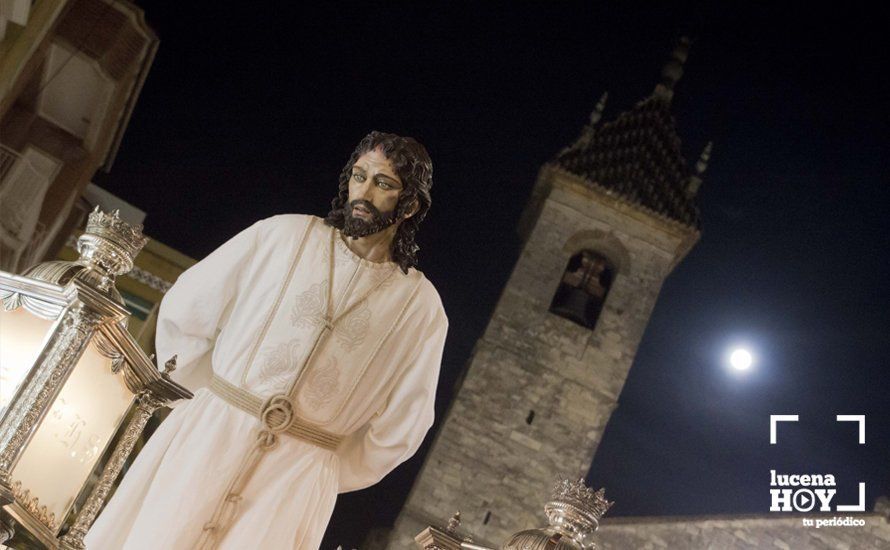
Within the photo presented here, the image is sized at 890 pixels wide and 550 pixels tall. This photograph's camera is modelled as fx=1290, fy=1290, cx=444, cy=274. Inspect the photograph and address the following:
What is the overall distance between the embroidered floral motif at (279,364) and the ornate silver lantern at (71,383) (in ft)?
1.13

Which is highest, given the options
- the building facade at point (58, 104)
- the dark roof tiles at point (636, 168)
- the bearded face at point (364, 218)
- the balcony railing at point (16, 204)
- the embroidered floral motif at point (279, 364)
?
the dark roof tiles at point (636, 168)

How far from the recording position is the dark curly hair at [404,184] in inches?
150

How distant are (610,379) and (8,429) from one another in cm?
1881

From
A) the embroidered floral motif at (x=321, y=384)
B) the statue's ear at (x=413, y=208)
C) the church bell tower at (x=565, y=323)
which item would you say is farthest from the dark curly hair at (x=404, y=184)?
the church bell tower at (x=565, y=323)

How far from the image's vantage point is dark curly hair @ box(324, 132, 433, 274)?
150 inches

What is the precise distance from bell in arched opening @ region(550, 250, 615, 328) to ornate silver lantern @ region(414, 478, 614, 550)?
18.2 metres

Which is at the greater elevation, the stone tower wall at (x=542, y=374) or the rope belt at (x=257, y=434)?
the stone tower wall at (x=542, y=374)

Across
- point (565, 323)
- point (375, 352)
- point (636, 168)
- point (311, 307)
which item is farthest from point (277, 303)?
point (636, 168)

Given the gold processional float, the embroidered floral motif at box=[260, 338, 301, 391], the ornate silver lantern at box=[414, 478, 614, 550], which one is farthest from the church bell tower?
the embroidered floral motif at box=[260, 338, 301, 391]

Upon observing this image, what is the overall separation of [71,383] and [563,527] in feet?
5.39

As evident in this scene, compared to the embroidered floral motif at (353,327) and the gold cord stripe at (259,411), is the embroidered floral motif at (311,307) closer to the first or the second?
the embroidered floral motif at (353,327)

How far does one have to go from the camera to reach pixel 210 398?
144 inches

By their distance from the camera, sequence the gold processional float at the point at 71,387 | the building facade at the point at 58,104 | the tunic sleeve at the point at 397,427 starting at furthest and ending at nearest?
the building facade at the point at 58,104, the tunic sleeve at the point at 397,427, the gold processional float at the point at 71,387

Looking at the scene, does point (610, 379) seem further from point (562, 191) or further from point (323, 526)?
point (323, 526)
